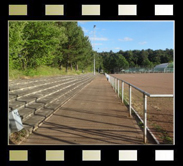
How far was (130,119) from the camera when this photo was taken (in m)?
5.05

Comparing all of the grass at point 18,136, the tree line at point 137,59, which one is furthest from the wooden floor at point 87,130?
the tree line at point 137,59

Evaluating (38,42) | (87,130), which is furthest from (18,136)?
(38,42)

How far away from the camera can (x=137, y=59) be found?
97000mm

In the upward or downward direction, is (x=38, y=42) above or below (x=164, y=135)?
above

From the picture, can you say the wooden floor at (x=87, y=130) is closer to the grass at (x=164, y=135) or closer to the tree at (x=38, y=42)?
the grass at (x=164, y=135)

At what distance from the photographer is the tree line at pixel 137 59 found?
88000 millimetres

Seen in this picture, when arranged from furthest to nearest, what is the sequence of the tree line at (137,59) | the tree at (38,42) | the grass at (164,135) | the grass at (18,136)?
the tree line at (137,59)
the tree at (38,42)
the grass at (164,135)
the grass at (18,136)

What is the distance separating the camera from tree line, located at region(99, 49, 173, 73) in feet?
289

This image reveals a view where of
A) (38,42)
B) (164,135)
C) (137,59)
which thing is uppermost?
(137,59)

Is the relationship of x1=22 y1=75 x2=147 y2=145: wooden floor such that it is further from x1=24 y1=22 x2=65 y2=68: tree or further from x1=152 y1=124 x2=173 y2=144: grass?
x1=24 y1=22 x2=65 y2=68: tree

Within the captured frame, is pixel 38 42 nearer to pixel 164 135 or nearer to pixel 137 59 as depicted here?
pixel 164 135
